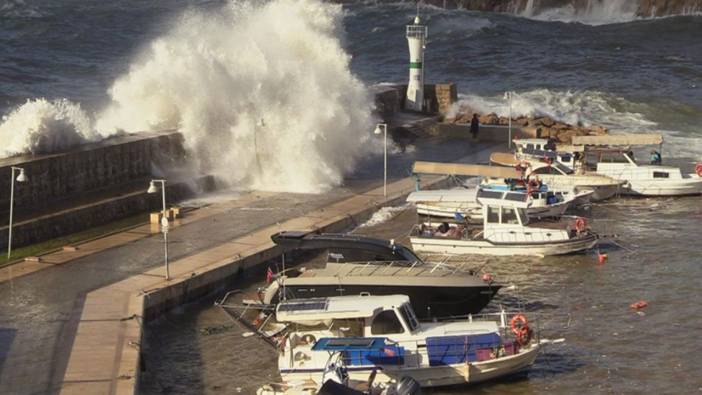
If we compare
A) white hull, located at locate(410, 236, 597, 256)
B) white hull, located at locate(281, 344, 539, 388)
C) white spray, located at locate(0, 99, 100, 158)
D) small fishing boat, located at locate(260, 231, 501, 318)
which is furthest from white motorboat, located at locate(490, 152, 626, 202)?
white hull, located at locate(281, 344, 539, 388)

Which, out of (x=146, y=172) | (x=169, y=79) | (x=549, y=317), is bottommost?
(x=549, y=317)

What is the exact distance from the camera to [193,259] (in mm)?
27703

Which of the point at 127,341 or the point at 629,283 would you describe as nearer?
the point at 127,341

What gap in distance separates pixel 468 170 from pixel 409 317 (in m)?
15.3

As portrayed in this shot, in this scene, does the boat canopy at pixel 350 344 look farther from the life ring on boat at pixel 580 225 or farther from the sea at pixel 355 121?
the life ring on boat at pixel 580 225

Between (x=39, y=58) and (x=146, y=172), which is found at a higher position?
(x=39, y=58)

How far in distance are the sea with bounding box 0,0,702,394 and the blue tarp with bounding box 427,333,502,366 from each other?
2.08 ft

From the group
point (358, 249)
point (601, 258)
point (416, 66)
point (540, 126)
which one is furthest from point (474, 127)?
point (358, 249)

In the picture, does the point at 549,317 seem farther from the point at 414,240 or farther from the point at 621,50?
the point at 621,50

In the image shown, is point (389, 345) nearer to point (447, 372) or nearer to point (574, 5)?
point (447, 372)

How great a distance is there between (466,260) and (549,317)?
4.92 metres

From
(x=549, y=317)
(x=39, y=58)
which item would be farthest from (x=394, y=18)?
(x=549, y=317)

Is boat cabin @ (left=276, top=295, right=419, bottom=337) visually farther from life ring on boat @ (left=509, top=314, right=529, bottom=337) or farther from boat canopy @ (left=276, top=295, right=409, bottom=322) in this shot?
life ring on boat @ (left=509, top=314, right=529, bottom=337)

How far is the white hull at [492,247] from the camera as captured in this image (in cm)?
3042
